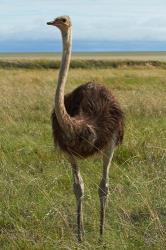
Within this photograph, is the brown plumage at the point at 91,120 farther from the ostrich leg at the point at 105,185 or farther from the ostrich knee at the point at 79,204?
the ostrich knee at the point at 79,204

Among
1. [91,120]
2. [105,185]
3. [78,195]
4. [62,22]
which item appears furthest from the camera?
[105,185]

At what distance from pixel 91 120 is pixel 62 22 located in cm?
80

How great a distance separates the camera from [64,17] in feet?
13.0

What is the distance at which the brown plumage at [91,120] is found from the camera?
418 cm

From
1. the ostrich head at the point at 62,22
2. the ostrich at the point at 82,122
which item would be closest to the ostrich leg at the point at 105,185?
the ostrich at the point at 82,122

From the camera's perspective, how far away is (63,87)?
3980mm

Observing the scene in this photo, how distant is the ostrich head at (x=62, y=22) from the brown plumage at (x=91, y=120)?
Answer: 2.22 ft

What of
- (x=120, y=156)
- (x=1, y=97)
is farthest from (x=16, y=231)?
(x=1, y=97)

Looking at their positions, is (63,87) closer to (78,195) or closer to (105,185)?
(78,195)

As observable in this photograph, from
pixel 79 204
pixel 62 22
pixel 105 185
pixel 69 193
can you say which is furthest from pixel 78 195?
pixel 62 22

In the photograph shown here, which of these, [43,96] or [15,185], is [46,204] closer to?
[15,185]

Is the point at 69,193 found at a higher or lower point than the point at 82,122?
lower

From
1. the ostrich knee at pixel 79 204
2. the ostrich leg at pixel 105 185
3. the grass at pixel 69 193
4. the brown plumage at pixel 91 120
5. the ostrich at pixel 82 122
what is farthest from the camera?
the ostrich leg at pixel 105 185

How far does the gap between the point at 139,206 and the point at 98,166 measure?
4.84ft
